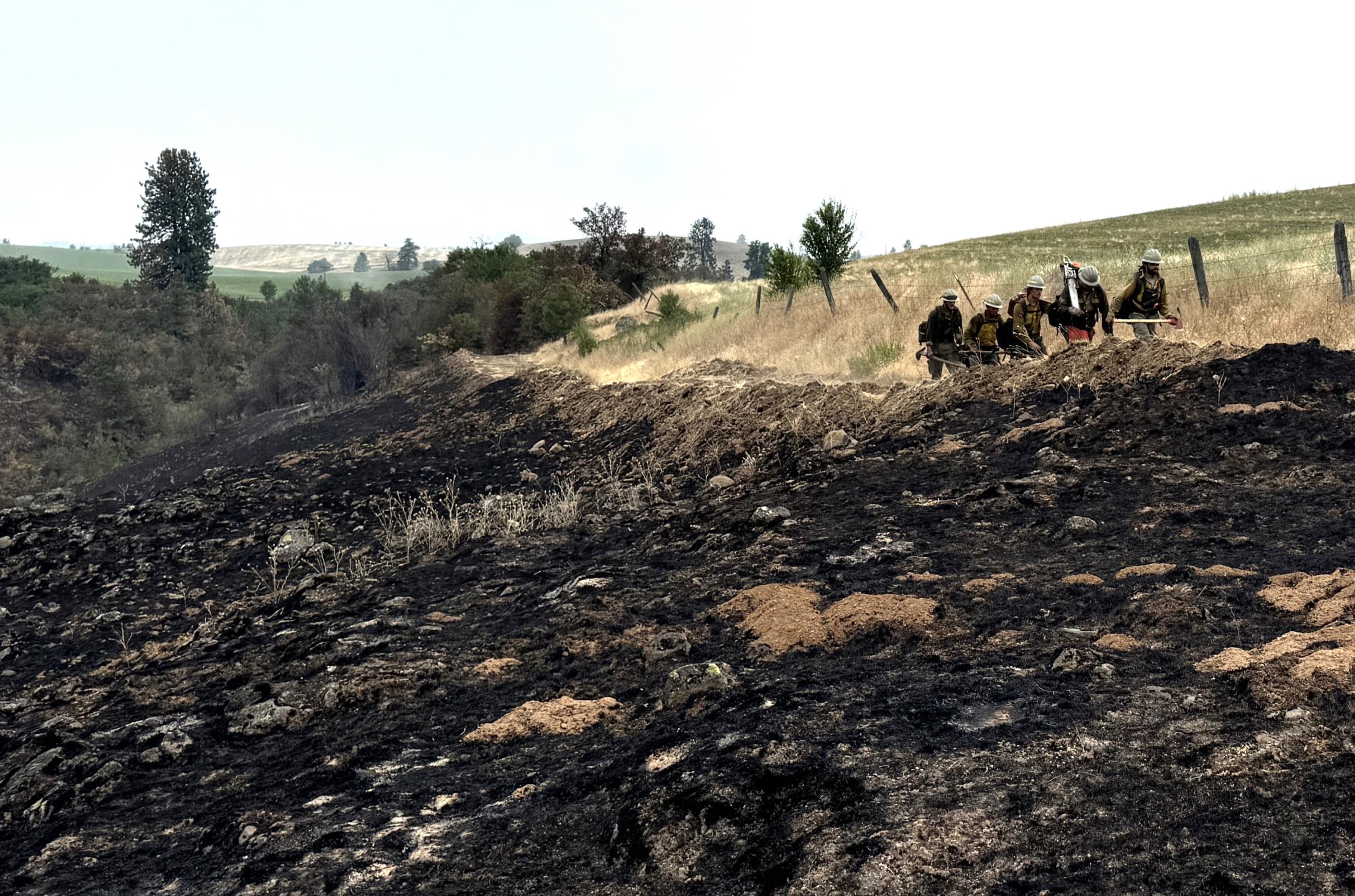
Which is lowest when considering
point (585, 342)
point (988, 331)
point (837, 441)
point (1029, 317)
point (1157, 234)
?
point (837, 441)

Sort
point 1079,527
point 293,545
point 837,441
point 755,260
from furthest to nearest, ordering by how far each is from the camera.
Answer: point 755,260 < point 293,545 < point 837,441 < point 1079,527

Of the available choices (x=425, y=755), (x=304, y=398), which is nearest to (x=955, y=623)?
(x=425, y=755)

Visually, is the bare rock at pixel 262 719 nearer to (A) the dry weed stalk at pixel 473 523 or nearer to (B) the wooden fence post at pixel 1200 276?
(A) the dry weed stalk at pixel 473 523

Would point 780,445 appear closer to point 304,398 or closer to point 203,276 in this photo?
point 304,398

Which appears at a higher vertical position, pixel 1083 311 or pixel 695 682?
pixel 1083 311

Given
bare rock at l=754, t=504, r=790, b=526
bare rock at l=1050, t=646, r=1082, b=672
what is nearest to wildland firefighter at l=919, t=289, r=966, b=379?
bare rock at l=754, t=504, r=790, b=526

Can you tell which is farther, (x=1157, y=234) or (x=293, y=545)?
(x=1157, y=234)

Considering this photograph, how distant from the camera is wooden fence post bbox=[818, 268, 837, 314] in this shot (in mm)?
18559

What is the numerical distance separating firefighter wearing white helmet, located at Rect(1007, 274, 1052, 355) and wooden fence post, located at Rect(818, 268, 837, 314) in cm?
732

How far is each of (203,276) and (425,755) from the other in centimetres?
6650

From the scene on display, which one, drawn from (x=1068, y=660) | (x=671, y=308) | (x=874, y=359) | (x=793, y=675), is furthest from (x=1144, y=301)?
(x=671, y=308)

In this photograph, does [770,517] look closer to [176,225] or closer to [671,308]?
[671,308]

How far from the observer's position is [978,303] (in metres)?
17.2

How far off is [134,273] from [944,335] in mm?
170657
